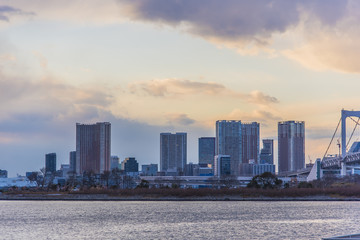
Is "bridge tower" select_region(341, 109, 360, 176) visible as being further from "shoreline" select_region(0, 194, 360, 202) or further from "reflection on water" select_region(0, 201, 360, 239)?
"reflection on water" select_region(0, 201, 360, 239)

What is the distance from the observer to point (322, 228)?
181 ft

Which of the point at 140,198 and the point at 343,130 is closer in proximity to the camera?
the point at 140,198

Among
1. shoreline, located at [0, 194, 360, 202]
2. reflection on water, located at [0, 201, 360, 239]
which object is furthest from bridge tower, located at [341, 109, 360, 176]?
reflection on water, located at [0, 201, 360, 239]

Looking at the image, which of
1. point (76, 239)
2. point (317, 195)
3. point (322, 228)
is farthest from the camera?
point (317, 195)

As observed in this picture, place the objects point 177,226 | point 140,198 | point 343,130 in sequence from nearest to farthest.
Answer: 1. point 177,226
2. point 140,198
3. point 343,130

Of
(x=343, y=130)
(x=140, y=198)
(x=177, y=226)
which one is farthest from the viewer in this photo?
(x=343, y=130)

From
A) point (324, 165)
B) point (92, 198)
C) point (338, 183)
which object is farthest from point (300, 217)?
point (324, 165)

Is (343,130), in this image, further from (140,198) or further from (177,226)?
(177,226)

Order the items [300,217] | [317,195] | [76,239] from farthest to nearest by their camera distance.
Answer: [317,195] < [300,217] < [76,239]

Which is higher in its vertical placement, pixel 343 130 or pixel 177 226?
pixel 343 130

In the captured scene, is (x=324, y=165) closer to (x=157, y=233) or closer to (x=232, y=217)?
(x=232, y=217)

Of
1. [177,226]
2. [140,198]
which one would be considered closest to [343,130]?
[140,198]

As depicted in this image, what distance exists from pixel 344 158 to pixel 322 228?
94402 mm

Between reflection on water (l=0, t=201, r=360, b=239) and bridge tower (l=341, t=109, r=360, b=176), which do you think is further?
bridge tower (l=341, t=109, r=360, b=176)
